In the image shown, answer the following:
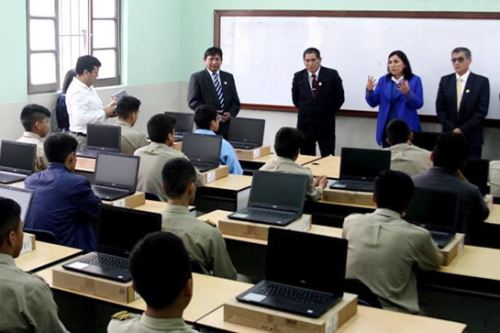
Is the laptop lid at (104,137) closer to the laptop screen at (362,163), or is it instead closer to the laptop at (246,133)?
the laptop at (246,133)

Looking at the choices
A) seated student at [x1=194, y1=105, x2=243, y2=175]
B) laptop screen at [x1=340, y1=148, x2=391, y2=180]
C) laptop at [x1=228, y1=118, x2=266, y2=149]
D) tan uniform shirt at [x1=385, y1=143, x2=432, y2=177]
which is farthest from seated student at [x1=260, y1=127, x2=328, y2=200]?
laptop at [x1=228, y1=118, x2=266, y2=149]

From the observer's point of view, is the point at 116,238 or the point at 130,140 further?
the point at 130,140

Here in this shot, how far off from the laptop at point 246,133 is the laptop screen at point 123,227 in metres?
3.54

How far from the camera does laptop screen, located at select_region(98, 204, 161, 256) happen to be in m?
3.34

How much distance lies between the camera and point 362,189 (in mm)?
5148

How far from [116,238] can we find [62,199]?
0.96 m

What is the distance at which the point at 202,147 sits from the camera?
591cm

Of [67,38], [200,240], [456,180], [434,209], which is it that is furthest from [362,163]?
[67,38]

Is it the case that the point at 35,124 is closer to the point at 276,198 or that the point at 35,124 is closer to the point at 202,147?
the point at 202,147

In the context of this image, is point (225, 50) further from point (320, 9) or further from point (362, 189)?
point (362, 189)

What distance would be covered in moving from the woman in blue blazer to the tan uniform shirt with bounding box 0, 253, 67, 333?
5.42 m

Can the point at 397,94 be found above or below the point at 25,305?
Result: above

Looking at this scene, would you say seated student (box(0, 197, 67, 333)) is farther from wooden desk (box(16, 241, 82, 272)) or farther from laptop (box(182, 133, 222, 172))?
laptop (box(182, 133, 222, 172))

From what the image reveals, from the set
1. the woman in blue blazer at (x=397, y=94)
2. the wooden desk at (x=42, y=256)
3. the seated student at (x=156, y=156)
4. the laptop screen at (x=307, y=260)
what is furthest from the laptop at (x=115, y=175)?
→ the woman in blue blazer at (x=397, y=94)
